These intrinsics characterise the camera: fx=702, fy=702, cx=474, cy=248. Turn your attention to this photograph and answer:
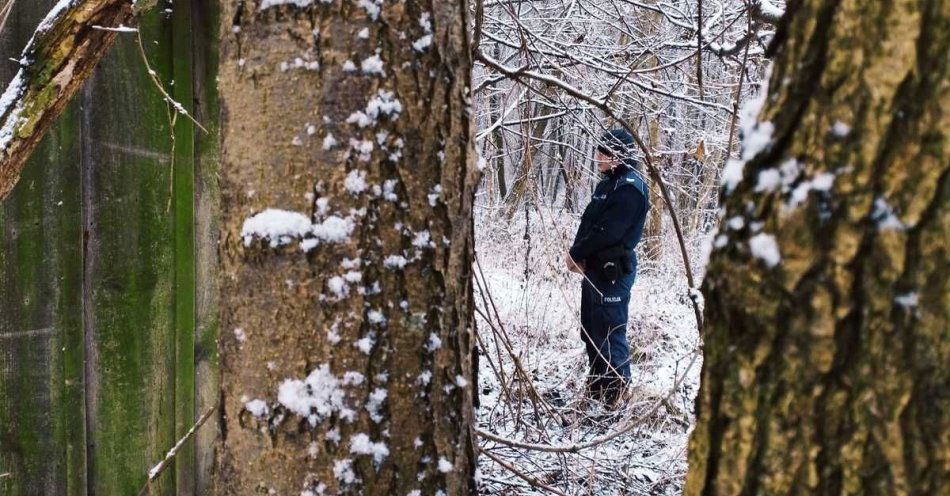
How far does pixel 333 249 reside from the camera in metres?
1.03

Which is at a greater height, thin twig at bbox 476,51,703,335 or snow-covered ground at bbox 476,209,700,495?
thin twig at bbox 476,51,703,335

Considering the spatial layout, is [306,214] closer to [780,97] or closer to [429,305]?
[429,305]

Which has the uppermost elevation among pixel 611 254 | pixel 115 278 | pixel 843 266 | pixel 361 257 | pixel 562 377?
pixel 843 266

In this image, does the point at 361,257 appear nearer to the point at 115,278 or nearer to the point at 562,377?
the point at 115,278

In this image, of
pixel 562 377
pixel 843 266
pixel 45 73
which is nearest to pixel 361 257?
pixel 843 266

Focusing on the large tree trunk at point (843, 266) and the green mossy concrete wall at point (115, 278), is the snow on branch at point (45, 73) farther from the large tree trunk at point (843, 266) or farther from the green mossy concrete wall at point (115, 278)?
the large tree trunk at point (843, 266)

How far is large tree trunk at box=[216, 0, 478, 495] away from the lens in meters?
1.03

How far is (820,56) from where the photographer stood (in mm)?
607

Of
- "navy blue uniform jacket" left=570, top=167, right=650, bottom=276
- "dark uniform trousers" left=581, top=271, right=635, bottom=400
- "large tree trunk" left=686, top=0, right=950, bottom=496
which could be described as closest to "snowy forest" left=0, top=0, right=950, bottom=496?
"large tree trunk" left=686, top=0, right=950, bottom=496

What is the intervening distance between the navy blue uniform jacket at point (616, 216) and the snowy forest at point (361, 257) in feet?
8.26

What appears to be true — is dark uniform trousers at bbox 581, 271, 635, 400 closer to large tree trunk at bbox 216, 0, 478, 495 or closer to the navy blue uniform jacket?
the navy blue uniform jacket

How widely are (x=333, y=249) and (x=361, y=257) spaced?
0.14ft

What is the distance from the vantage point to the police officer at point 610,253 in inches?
183

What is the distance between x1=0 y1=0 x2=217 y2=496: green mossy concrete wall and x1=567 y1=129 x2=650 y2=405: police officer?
2942 mm
